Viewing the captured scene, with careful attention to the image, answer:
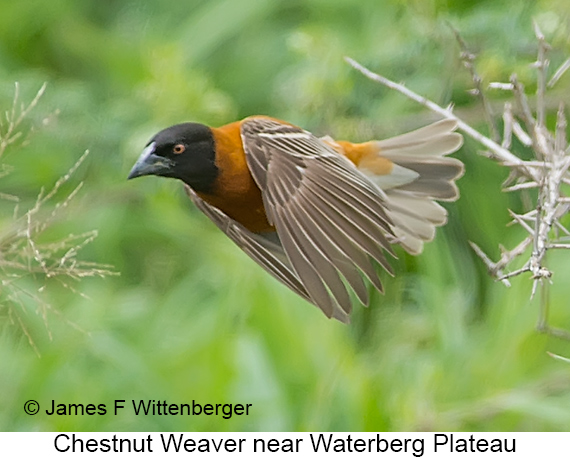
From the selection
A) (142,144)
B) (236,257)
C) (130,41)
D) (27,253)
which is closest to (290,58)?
(130,41)

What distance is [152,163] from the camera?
2.98m

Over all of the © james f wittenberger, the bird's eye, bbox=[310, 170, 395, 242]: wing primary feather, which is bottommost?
the © james f wittenberger

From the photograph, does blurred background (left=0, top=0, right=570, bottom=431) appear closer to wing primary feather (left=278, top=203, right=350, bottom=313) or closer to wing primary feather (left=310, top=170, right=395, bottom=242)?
wing primary feather (left=310, top=170, right=395, bottom=242)

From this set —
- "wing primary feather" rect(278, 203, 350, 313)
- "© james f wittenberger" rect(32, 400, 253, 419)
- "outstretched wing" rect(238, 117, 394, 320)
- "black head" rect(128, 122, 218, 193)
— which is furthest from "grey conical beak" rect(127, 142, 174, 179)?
"© james f wittenberger" rect(32, 400, 253, 419)

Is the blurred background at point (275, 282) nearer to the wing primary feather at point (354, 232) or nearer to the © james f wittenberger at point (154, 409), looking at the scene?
the © james f wittenberger at point (154, 409)

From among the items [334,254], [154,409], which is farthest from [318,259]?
[154,409]

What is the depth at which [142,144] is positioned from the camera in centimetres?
390

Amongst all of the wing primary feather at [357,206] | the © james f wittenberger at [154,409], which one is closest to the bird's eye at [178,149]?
the wing primary feather at [357,206]

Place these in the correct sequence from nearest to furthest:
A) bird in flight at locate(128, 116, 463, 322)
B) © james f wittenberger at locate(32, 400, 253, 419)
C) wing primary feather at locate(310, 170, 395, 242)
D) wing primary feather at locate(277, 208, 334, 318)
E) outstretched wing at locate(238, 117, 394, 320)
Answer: wing primary feather at locate(277, 208, 334, 318) → outstretched wing at locate(238, 117, 394, 320) → bird in flight at locate(128, 116, 463, 322) → wing primary feather at locate(310, 170, 395, 242) → © james f wittenberger at locate(32, 400, 253, 419)

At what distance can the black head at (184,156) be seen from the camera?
9.80ft

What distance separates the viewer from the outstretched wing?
2406mm

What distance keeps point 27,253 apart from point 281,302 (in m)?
2.02

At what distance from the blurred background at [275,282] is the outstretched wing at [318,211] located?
80 centimetres
